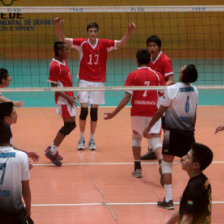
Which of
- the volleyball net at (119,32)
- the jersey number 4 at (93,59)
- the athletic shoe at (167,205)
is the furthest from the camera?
the volleyball net at (119,32)

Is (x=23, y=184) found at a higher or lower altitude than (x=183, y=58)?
lower

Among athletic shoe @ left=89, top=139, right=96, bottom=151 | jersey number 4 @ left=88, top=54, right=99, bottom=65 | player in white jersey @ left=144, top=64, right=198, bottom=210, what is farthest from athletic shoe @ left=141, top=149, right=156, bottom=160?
player in white jersey @ left=144, top=64, right=198, bottom=210

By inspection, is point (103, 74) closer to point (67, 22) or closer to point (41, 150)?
point (41, 150)

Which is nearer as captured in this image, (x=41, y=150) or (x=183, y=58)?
(x=41, y=150)

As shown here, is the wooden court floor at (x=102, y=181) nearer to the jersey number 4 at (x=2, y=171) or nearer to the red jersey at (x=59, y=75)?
the red jersey at (x=59, y=75)

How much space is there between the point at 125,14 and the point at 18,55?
14.7 ft

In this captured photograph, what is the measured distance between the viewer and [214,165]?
8.75m

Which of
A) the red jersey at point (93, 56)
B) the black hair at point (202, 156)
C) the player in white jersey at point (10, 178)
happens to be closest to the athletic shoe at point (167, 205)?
the black hair at point (202, 156)

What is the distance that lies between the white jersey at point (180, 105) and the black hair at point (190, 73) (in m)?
0.15

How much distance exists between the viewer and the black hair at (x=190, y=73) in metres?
6.48

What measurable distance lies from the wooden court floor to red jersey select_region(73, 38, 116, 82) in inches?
53.9

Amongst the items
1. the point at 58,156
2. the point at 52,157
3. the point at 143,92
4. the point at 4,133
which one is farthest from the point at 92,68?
the point at 4,133
